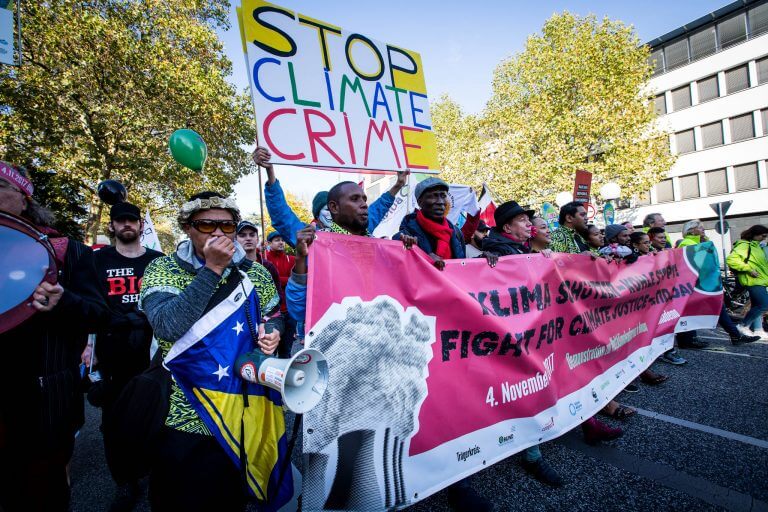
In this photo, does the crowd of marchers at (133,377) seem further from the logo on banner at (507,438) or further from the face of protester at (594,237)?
the face of protester at (594,237)

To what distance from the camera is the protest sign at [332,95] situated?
2715 mm

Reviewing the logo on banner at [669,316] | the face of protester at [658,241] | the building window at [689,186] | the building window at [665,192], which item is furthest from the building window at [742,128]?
the logo on banner at [669,316]

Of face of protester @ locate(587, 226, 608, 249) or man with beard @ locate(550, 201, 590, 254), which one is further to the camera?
face of protester @ locate(587, 226, 608, 249)

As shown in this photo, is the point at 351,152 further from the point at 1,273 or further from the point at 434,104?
the point at 434,104

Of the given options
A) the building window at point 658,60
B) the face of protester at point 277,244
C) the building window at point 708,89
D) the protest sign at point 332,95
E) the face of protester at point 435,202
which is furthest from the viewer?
the building window at point 658,60

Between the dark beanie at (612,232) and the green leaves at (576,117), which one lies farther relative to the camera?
the green leaves at (576,117)

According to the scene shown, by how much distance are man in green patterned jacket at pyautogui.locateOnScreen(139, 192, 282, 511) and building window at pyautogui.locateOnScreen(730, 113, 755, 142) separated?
98.8 feet

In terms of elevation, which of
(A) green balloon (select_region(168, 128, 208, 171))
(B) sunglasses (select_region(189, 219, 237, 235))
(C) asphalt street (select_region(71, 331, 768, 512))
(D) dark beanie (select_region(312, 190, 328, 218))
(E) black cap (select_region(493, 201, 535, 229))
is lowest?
(C) asphalt street (select_region(71, 331, 768, 512))

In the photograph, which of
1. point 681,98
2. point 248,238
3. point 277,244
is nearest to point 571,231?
point 248,238

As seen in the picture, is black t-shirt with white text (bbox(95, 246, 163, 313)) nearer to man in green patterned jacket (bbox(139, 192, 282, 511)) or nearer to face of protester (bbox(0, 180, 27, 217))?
face of protester (bbox(0, 180, 27, 217))

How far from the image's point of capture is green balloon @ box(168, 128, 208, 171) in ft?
9.72

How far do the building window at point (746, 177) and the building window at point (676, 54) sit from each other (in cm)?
772

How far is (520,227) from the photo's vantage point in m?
3.30

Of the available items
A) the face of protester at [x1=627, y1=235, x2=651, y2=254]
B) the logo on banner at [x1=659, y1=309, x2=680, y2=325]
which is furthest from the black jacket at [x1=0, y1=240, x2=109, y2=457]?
the face of protester at [x1=627, y1=235, x2=651, y2=254]
